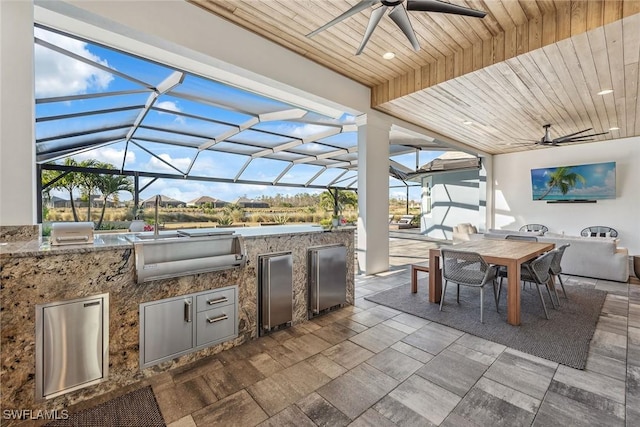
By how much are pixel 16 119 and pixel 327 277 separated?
2.96 metres

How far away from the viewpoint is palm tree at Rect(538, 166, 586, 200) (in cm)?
735

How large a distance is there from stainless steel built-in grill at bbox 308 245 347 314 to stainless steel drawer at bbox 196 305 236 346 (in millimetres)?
926

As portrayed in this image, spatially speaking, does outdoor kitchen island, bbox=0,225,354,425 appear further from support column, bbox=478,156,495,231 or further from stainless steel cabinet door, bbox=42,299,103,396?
support column, bbox=478,156,495,231

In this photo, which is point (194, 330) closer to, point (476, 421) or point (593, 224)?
point (476, 421)

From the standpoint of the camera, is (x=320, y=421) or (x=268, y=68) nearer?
→ (x=320, y=421)

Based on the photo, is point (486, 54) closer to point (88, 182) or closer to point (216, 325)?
point (216, 325)

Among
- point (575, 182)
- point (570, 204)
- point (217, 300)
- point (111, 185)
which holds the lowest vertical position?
point (217, 300)

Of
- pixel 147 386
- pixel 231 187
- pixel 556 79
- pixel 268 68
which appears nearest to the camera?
pixel 147 386

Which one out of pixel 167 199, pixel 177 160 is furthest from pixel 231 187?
pixel 167 199

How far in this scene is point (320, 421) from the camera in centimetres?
159

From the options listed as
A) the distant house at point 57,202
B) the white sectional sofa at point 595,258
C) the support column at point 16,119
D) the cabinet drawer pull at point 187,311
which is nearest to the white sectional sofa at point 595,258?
the white sectional sofa at point 595,258

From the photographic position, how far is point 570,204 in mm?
7555

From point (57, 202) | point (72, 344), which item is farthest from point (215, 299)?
point (57, 202)

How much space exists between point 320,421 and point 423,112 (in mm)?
5001
